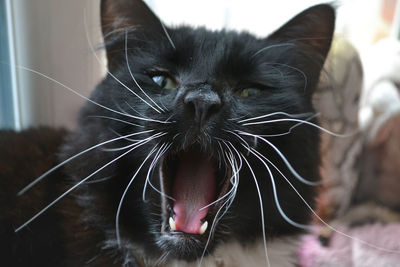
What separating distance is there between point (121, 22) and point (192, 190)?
1.45ft

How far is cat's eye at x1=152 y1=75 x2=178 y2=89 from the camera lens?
873 millimetres

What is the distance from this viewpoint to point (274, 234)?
37.3 inches

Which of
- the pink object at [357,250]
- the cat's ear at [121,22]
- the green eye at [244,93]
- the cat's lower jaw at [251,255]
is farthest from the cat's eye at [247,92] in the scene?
the pink object at [357,250]

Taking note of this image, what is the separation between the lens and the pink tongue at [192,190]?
2.62ft

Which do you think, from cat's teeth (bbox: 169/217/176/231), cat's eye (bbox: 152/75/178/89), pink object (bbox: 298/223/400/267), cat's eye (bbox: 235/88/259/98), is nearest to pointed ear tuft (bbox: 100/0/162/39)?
cat's eye (bbox: 152/75/178/89)

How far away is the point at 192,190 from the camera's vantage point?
826mm

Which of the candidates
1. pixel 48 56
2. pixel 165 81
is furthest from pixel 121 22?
pixel 48 56

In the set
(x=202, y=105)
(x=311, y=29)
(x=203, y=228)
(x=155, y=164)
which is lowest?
(x=203, y=228)

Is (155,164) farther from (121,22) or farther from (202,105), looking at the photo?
(121,22)

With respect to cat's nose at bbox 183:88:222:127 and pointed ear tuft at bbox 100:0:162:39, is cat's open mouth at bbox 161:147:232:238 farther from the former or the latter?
pointed ear tuft at bbox 100:0:162:39

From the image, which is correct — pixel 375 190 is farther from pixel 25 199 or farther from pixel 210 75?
pixel 25 199

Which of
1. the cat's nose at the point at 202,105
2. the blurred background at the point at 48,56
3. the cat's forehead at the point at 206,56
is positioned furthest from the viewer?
the blurred background at the point at 48,56

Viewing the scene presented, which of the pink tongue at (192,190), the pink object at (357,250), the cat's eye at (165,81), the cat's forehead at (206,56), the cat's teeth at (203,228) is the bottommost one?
the pink object at (357,250)

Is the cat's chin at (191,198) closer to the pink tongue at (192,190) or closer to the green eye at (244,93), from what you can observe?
the pink tongue at (192,190)
